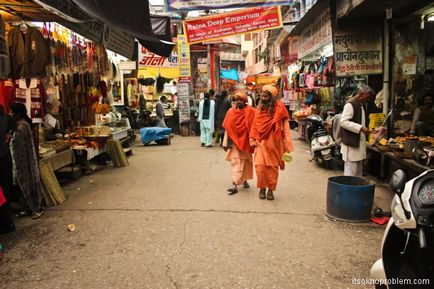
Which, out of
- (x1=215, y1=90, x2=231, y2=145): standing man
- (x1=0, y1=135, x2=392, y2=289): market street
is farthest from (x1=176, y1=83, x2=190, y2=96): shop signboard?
(x1=0, y1=135, x2=392, y2=289): market street

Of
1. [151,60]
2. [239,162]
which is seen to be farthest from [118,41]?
[151,60]

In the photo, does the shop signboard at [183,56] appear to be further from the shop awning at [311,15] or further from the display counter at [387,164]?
the display counter at [387,164]

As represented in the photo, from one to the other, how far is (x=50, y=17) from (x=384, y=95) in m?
6.20

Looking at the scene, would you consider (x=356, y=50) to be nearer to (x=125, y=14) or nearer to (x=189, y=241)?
(x=125, y=14)

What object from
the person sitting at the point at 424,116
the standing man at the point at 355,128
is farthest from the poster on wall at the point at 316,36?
the standing man at the point at 355,128

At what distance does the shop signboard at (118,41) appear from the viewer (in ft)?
23.6

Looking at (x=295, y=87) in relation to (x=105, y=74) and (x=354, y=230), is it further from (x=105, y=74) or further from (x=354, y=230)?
(x=354, y=230)

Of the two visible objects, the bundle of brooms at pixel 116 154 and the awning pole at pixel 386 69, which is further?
the bundle of brooms at pixel 116 154

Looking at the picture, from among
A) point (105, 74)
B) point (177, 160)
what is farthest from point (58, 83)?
point (177, 160)

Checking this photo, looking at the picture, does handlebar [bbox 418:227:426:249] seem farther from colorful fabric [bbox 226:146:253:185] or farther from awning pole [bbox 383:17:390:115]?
awning pole [bbox 383:17:390:115]

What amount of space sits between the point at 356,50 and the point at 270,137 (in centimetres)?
283

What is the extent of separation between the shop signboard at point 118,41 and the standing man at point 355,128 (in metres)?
4.11

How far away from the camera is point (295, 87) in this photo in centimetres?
1608

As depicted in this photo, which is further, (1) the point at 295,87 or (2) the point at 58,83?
(1) the point at 295,87
